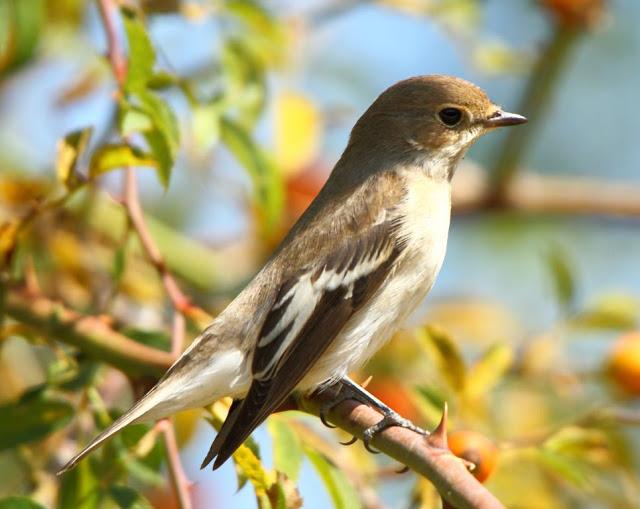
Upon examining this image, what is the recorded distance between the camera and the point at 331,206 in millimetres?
3594

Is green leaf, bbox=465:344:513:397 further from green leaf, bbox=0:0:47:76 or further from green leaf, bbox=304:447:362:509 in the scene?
green leaf, bbox=0:0:47:76

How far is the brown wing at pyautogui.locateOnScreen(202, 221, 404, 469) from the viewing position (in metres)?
3.08

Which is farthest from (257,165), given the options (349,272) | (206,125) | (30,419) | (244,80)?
(30,419)

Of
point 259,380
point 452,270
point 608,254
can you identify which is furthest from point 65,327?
point 608,254

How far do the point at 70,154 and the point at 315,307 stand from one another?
0.84 meters

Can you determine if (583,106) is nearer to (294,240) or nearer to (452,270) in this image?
(452,270)

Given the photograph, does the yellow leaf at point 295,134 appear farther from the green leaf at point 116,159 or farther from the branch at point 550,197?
the green leaf at point 116,159

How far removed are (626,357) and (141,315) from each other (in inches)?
66.0

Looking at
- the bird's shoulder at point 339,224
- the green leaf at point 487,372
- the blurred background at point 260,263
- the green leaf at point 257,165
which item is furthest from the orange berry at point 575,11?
the green leaf at point 487,372

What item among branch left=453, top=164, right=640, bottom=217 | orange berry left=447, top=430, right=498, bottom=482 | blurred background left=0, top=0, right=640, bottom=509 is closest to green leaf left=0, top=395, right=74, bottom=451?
blurred background left=0, top=0, right=640, bottom=509

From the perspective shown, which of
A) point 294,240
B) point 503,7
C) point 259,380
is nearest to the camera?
point 259,380

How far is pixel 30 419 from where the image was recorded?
2.91 metres

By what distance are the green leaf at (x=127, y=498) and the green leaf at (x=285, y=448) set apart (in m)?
0.33

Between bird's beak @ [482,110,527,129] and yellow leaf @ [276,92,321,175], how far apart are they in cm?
66
